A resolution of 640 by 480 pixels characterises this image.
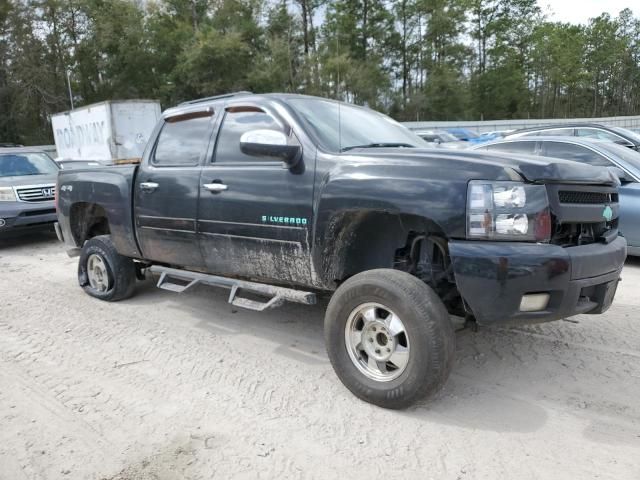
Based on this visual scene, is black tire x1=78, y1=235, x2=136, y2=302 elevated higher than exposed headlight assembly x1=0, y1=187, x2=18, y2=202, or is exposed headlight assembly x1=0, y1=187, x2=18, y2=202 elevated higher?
exposed headlight assembly x1=0, y1=187, x2=18, y2=202

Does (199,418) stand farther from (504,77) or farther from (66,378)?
(504,77)

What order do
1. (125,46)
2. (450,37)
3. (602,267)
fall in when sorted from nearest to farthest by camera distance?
1. (602,267)
2. (125,46)
3. (450,37)

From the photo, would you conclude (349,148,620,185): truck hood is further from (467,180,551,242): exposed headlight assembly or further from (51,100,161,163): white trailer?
(51,100,161,163): white trailer

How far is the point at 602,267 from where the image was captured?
3.05 metres

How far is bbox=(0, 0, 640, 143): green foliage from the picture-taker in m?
33.6

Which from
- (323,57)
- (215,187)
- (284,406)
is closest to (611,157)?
(215,187)

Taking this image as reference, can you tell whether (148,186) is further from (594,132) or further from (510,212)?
(594,132)

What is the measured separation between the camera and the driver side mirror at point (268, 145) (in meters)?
3.47

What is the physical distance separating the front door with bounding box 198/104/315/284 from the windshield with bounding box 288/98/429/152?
22 cm

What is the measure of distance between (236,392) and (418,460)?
4.40ft

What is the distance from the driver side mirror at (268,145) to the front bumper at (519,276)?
1.28m

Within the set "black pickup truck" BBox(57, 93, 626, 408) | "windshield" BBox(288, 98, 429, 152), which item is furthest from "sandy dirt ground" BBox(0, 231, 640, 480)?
"windshield" BBox(288, 98, 429, 152)

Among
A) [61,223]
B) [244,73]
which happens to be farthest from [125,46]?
[61,223]

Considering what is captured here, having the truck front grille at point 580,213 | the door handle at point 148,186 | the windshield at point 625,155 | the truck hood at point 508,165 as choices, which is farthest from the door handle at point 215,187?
the windshield at point 625,155
